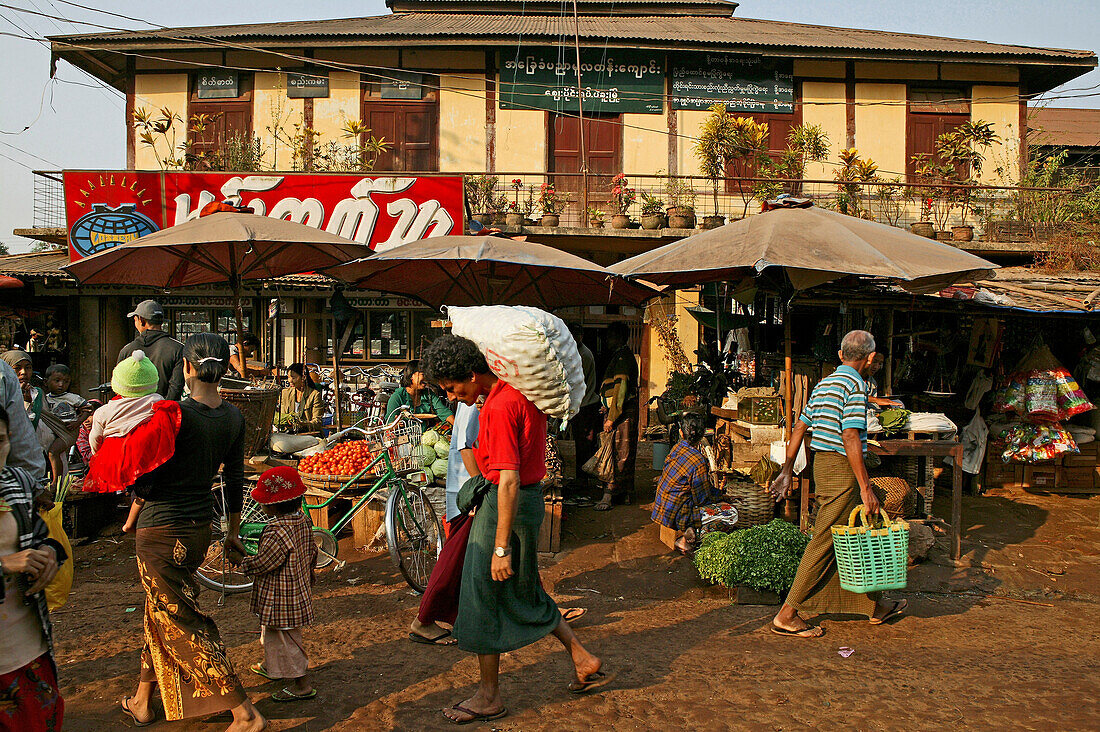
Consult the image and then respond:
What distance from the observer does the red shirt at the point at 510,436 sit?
3.30 m

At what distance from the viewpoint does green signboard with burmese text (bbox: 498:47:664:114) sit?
48.0 feet

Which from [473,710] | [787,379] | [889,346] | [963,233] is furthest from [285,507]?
[963,233]

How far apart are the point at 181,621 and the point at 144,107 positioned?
14321 mm

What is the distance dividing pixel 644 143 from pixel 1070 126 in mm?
17450

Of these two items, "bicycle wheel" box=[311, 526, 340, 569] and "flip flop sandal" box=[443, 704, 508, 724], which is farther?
"bicycle wheel" box=[311, 526, 340, 569]

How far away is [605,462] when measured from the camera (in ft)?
25.8

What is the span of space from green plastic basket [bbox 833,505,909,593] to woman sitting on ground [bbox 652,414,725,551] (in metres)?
1.81

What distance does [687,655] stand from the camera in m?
4.34

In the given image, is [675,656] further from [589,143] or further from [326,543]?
[589,143]

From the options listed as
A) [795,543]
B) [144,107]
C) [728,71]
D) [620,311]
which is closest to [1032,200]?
[728,71]

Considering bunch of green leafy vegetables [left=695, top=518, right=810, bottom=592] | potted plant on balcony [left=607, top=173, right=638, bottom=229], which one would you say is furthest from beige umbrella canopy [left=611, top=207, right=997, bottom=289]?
potted plant on balcony [left=607, top=173, right=638, bottom=229]

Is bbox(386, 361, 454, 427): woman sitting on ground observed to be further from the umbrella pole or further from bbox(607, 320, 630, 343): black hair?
the umbrella pole

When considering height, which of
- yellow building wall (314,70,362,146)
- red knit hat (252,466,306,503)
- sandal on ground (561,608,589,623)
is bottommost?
sandal on ground (561,608,589,623)

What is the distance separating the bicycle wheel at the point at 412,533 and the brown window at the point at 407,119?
10.5 m
